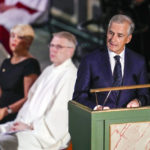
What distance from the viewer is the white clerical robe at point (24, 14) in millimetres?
7996

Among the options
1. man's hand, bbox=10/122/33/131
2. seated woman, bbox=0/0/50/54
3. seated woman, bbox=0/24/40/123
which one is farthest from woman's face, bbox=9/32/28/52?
seated woman, bbox=0/0/50/54

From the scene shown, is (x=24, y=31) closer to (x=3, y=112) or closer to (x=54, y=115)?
(x=3, y=112)

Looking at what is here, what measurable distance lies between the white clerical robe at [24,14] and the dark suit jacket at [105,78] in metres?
3.57

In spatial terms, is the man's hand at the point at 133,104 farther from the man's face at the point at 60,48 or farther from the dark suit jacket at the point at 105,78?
the man's face at the point at 60,48

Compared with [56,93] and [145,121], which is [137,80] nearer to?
[145,121]

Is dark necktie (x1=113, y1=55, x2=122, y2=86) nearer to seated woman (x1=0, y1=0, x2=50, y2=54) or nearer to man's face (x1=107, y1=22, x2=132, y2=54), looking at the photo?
man's face (x1=107, y1=22, x2=132, y2=54)

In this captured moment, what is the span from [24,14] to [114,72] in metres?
4.04

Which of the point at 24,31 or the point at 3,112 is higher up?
the point at 24,31

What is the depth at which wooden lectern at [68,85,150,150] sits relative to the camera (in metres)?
4.14

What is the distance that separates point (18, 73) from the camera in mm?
5887

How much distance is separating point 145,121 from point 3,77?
7.07ft

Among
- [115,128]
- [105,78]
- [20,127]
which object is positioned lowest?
[20,127]

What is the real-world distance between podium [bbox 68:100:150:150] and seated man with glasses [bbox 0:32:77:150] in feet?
3.29

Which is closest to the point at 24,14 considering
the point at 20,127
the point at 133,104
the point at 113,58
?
the point at 20,127
